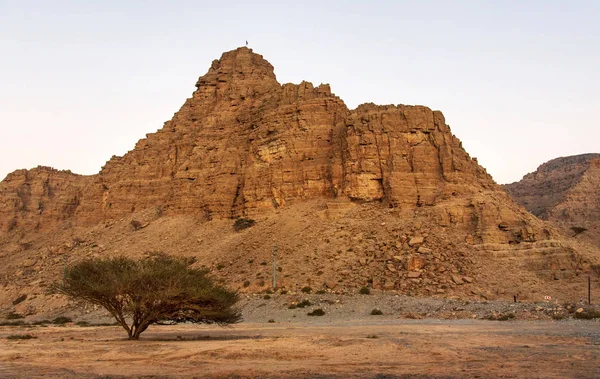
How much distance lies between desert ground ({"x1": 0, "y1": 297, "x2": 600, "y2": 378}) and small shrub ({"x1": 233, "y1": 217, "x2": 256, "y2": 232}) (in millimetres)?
31100

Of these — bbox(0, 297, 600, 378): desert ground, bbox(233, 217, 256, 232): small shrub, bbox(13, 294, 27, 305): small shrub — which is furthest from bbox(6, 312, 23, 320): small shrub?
bbox(0, 297, 600, 378): desert ground

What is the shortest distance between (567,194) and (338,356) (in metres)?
85.2

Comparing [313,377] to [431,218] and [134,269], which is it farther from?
[431,218]

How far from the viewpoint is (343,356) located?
2036 centimetres

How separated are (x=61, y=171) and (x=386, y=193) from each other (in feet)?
238

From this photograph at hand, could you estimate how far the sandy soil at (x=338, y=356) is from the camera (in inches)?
674

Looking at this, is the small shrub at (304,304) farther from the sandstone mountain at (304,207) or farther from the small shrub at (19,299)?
the small shrub at (19,299)

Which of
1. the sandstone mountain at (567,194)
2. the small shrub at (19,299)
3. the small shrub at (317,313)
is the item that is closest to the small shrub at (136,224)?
the small shrub at (19,299)

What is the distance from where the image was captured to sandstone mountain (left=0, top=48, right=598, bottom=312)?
47062 mm

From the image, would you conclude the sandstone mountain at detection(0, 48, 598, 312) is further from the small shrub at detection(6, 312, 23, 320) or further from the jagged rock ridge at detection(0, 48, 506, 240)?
the small shrub at detection(6, 312, 23, 320)

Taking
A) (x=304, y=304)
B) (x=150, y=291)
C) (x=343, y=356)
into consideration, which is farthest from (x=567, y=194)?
(x=343, y=356)

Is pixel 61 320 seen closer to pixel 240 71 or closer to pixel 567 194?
pixel 240 71

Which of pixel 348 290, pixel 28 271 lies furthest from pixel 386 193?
pixel 28 271

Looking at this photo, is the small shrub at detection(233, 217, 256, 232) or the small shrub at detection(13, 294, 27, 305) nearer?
the small shrub at detection(233, 217, 256, 232)
